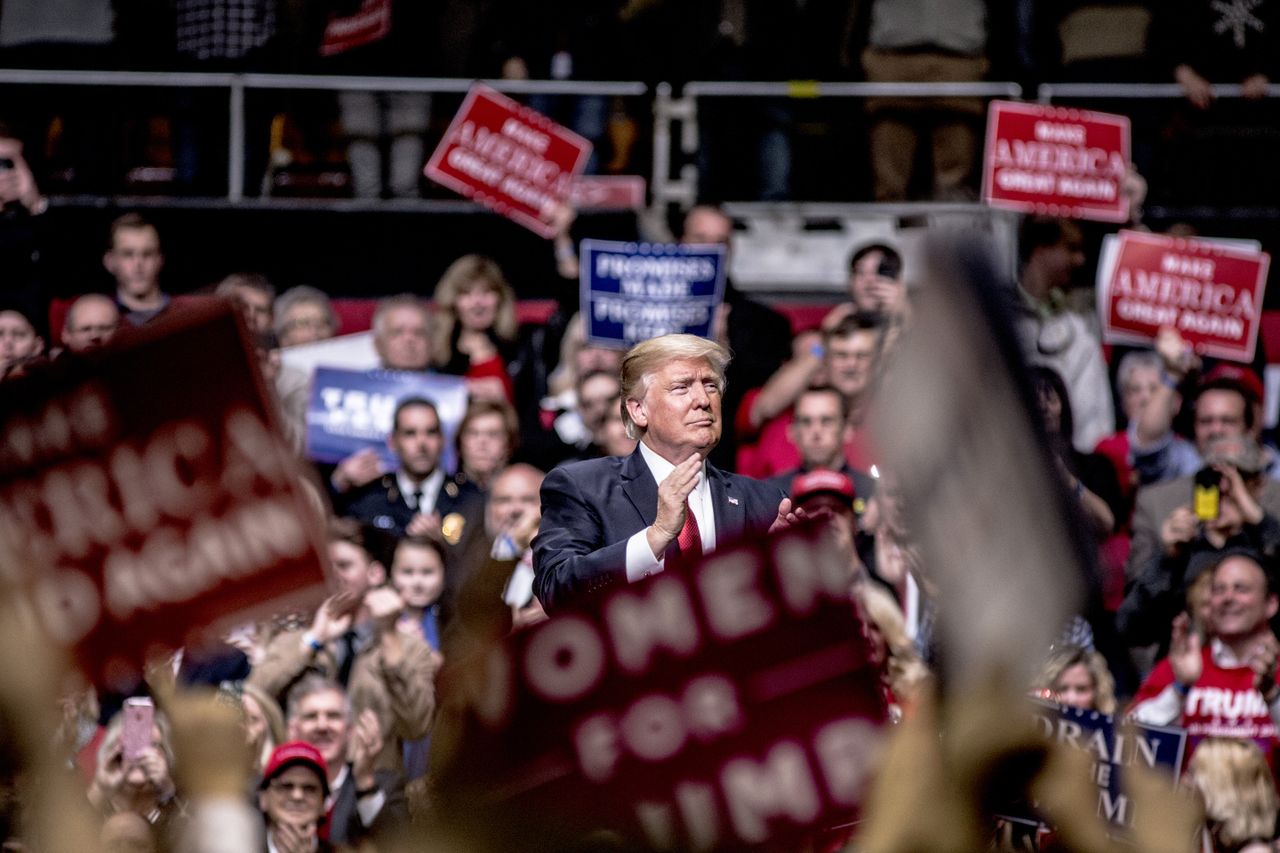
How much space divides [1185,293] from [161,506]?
740 cm

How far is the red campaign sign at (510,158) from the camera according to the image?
1022 cm

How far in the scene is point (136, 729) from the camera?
6156 mm

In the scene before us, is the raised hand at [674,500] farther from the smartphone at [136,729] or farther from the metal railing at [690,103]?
the metal railing at [690,103]

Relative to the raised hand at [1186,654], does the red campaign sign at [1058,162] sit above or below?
above

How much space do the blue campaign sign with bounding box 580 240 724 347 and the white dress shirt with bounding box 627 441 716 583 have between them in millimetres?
4334

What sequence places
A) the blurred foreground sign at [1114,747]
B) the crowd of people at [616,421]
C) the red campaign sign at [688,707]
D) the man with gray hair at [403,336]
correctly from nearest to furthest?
the red campaign sign at [688,707], the blurred foreground sign at [1114,747], the crowd of people at [616,421], the man with gray hair at [403,336]

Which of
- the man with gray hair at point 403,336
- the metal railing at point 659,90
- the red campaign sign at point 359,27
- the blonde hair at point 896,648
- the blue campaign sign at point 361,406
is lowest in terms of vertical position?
the blonde hair at point 896,648

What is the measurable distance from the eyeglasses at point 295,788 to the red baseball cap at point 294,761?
0.02 meters

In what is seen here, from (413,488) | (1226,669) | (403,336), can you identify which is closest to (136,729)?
(413,488)

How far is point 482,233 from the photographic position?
39.8 ft

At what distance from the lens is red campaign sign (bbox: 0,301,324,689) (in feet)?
9.74

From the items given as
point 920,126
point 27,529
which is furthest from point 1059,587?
point 920,126

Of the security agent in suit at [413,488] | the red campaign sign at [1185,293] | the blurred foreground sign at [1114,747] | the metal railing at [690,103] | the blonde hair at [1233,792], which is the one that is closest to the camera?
the blurred foreground sign at [1114,747]

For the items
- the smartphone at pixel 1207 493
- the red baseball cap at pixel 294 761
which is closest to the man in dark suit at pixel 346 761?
the red baseball cap at pixel 294 761
